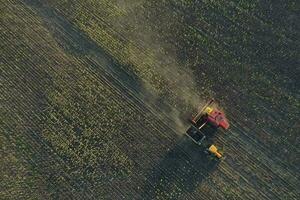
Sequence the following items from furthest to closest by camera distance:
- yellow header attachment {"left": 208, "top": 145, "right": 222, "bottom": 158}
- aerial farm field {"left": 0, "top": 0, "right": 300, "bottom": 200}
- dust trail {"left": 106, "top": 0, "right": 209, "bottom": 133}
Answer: dust trail {"left": 106, "top": 0, "right": 209, "bottom": 133}
aerial farm field {"left": 0, "top": 0, "right": 300, "bottom": 200}
yellow header attachment {"left": 208, "top": 145, "right": 222, "bottom": 158}

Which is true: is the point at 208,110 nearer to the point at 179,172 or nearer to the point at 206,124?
the point at 206,124

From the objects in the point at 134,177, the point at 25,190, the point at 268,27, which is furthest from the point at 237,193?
the point at 25,190

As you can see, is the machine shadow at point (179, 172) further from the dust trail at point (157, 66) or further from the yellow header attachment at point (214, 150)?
the dust trail at point (157, 66)

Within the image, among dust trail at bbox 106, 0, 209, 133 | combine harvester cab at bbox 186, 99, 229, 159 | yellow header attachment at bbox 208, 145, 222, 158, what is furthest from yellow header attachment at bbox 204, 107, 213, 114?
yellow header attachment at bbox 208, 145, 222, 158

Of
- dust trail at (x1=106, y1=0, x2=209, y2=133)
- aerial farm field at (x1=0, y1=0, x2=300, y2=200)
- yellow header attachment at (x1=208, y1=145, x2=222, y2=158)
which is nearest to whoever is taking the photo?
yellow header attachment at (x1=208, y1=145, x2=222, y2=158)

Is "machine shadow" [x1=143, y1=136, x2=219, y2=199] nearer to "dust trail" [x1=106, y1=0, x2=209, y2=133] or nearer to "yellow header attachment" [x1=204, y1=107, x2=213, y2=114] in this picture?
"dust trail" [x1=106, y1=0, x2=209, y2=133]

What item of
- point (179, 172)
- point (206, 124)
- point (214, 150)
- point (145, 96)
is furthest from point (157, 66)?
point (179, 172)
